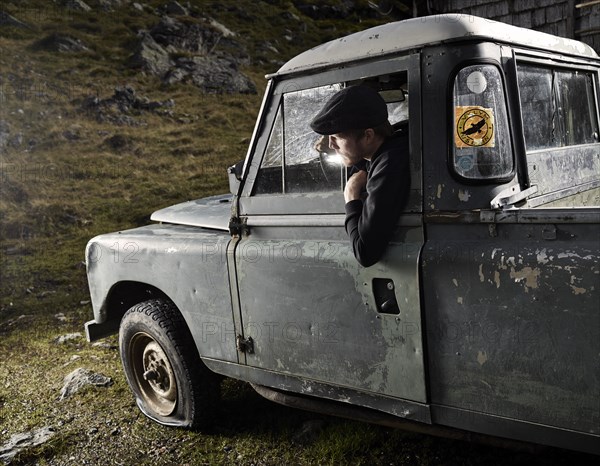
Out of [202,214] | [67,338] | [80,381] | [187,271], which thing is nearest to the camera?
[187,271]

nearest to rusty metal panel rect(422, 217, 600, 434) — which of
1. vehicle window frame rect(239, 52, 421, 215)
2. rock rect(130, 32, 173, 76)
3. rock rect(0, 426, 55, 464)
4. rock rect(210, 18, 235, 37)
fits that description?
vehicle window frame rect(239, 52, 421, 215)

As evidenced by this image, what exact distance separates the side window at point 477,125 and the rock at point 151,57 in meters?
28.5

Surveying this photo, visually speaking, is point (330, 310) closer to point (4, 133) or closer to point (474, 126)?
point (474, 126)

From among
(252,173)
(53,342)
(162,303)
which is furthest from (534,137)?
(53,342)

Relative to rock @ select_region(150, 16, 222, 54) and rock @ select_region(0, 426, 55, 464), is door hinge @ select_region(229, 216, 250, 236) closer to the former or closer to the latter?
rock @ select_region(0, 426, 55, 464)

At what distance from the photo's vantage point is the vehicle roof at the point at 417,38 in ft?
7.99

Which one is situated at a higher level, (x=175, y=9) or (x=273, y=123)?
(x=175, y=9)

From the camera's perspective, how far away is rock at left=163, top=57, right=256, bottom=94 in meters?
28.1

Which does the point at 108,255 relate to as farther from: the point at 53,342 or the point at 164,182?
the point at 164,182

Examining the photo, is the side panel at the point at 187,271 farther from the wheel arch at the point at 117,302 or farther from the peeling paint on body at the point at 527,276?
the peeling paint on body at the point at 527,276

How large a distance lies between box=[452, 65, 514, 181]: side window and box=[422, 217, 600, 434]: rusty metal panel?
0.79 ft

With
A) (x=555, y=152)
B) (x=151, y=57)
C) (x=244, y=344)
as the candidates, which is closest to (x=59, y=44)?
(x=151, y=57)

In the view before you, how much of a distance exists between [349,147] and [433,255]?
63 centimetres

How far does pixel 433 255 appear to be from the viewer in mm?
2443
